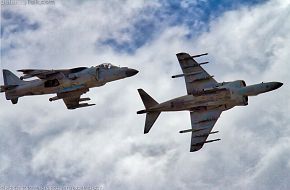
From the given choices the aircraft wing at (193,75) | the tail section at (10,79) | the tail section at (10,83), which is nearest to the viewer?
the aircraft wing at (193,75)

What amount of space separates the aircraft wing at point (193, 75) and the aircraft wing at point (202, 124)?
167 inches

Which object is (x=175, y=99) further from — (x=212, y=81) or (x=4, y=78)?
(x=4, y=78)

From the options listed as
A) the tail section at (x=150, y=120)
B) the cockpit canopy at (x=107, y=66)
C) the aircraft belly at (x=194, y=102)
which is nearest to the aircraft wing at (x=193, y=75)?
the aircraft belly at (x=194, y=102)

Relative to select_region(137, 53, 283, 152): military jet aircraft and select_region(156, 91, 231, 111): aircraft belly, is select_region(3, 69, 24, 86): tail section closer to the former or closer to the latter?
select_region(137, 53, 283, 152): military jet aircraft

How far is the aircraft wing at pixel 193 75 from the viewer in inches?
4904

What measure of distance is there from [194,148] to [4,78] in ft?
104

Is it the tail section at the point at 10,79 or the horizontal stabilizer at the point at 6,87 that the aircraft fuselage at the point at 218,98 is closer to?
the tail section at the point at 10,79

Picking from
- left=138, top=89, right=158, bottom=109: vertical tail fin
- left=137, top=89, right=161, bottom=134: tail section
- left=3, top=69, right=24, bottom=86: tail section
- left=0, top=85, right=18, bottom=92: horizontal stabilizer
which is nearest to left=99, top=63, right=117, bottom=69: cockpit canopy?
left=137, top=89, right=161, bottom=134: tail section

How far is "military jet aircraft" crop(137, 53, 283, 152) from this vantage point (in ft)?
402

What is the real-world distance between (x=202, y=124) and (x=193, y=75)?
7551 mm

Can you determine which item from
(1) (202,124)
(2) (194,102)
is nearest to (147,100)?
(2) (194,102)

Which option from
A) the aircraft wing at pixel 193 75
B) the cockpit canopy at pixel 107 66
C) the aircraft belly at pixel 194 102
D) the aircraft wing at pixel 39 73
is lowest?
the aircraft belly at pixel 194 102

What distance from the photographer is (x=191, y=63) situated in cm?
12544

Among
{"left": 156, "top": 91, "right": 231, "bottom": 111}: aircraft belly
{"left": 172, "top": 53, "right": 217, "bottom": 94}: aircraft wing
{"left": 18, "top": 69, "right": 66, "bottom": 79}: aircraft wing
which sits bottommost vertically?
{"left": 156, "top": 91, "right": 231, "bottom": 111}: aircraft belly
